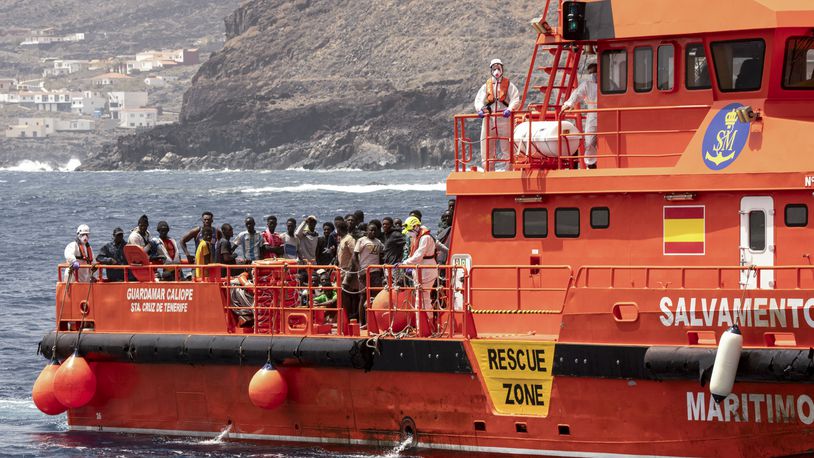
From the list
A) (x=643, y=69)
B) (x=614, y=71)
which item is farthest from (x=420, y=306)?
(x=643, y=69)

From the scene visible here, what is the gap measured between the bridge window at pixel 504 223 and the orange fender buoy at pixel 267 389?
9.38 ft

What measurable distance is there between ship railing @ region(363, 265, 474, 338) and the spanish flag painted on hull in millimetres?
2144

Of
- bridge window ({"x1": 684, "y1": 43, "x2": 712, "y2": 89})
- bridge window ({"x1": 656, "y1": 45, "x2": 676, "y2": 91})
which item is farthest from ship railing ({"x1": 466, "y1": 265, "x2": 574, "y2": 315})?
bridge window ({"x1": 684, "y1": 43, "x2": 712, "y2": 89})

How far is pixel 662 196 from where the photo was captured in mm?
15320

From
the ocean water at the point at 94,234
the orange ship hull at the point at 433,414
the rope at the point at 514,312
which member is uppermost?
the rope at the point at 514,312

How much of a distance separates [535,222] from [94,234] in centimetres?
4873

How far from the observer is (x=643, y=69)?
15.7 m

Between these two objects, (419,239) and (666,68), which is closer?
(666,68)

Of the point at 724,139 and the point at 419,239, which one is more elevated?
the point at 724,139

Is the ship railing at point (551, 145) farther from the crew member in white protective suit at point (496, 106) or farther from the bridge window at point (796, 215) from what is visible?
the bridge window at point (796, 215)

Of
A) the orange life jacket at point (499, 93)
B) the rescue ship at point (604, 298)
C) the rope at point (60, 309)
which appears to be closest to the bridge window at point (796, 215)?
the rescue ship at point (604, 298)

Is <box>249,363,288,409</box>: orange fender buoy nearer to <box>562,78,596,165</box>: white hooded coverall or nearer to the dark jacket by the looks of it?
the dark jacket

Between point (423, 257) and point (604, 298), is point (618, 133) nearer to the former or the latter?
point (604, 298)

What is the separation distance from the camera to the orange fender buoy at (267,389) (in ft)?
54.3
